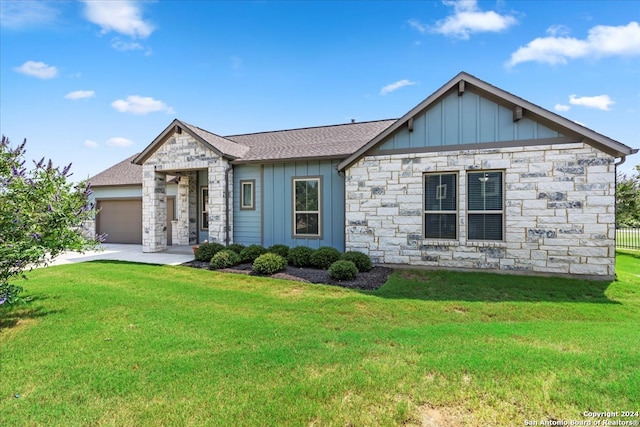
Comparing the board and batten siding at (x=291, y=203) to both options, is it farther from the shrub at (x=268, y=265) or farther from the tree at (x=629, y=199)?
the tree at (x=629, y=199)

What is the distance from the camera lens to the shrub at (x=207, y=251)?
9.99 meters

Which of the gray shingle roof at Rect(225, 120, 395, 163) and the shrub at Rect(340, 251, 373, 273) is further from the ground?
the gray shingle roof at Rect(225, 120, 395, 163)

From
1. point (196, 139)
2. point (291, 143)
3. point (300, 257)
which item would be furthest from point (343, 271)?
point (196, 139)

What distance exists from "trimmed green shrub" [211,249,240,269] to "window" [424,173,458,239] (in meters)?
5.86

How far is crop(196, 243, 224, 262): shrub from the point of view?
9.99 meters

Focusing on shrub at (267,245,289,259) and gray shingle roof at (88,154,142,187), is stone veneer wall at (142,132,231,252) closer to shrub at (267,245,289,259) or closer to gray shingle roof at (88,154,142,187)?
shrub at (267,245,289,259)

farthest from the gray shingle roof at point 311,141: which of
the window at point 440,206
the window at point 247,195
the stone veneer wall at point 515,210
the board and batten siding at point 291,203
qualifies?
the window at point 440,206

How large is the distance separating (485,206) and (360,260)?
12.0 feet

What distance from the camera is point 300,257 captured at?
9000mm

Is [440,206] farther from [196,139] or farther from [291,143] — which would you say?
[196,139]

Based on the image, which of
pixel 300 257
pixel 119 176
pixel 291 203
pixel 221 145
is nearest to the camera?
pixel 300 257

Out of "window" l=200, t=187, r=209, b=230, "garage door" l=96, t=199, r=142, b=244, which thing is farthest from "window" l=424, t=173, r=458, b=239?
"garage door" l=96, t=199, r=142, b=244

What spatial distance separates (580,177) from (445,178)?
3039 mm

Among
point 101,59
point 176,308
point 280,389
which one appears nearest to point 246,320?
point 176,308
